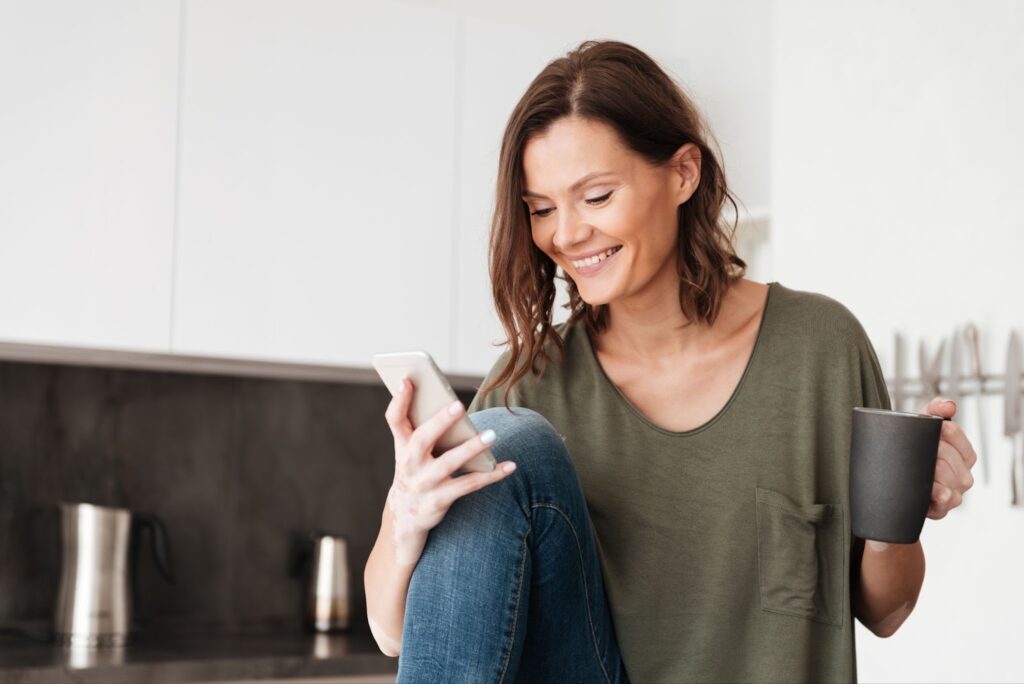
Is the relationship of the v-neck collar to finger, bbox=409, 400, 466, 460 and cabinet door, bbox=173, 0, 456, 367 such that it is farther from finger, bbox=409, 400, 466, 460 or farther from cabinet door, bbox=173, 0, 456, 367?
cabinet door, bbox=173, 0, 456, 367

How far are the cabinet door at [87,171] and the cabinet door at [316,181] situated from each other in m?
0.05

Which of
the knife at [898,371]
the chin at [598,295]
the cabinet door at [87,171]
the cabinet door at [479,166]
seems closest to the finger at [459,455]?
the chin at [598,295]

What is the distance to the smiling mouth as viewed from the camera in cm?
125

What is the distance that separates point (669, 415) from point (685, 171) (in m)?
0.28

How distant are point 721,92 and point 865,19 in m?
0.77

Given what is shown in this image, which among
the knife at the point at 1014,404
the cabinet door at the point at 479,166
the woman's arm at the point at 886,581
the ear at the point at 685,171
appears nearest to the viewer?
the woman's arm at the point at 886,581

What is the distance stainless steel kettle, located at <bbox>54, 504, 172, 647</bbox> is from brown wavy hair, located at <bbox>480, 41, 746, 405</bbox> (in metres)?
1.18

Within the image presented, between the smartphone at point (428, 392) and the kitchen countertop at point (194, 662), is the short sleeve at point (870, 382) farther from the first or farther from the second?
the kitchen countertop at point (194, 662)

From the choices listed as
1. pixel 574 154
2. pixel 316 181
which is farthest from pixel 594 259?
pixel 316 181

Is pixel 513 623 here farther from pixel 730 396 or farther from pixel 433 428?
pixel 730 396

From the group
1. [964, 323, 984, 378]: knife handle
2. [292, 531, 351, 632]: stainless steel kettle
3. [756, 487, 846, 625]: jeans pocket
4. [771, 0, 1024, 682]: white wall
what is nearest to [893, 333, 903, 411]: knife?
[771, 0, 1024, 682]: white wall

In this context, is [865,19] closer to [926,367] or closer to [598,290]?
[926,367]

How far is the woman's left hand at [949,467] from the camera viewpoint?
1101 mm

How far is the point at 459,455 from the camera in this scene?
0.98 meters
